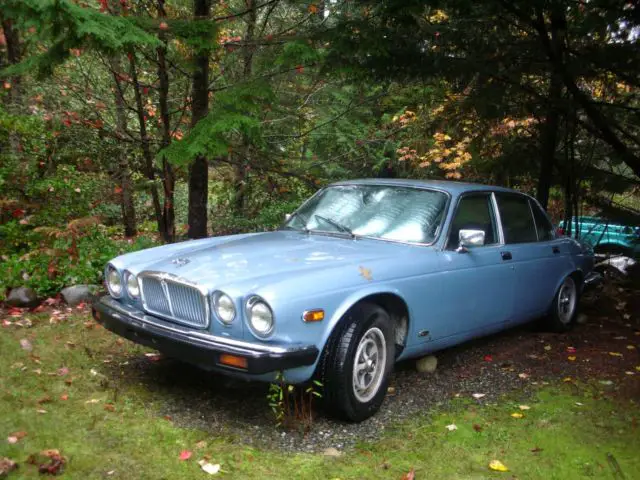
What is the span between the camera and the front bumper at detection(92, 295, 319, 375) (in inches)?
136

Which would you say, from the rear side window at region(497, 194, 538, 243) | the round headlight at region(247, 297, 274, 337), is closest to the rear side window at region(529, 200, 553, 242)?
the rear side window at region(497, 194, 538, 243)

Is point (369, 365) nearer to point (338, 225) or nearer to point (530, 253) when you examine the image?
point (338, 225)

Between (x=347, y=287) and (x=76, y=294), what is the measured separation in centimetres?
411

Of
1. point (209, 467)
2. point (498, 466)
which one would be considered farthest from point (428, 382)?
point (209, 467)

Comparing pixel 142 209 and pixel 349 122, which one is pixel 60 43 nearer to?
pixel 349 122

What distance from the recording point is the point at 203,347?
359 centimetres

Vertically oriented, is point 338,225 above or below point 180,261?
above

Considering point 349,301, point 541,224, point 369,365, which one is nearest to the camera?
point 349,301

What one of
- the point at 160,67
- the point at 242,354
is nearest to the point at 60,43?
the point at 160,67

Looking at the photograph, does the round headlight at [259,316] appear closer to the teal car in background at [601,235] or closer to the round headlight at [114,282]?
the round headlight at [114,282]

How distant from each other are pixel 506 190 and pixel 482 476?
3335 mm

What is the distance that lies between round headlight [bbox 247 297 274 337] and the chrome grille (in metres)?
0.33

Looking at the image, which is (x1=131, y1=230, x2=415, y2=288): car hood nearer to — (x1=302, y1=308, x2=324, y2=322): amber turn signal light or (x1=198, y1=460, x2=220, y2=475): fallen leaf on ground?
(x1=302, y1=308, x2=324, y2=322): amber turn signal light

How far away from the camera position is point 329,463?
3416 mm
